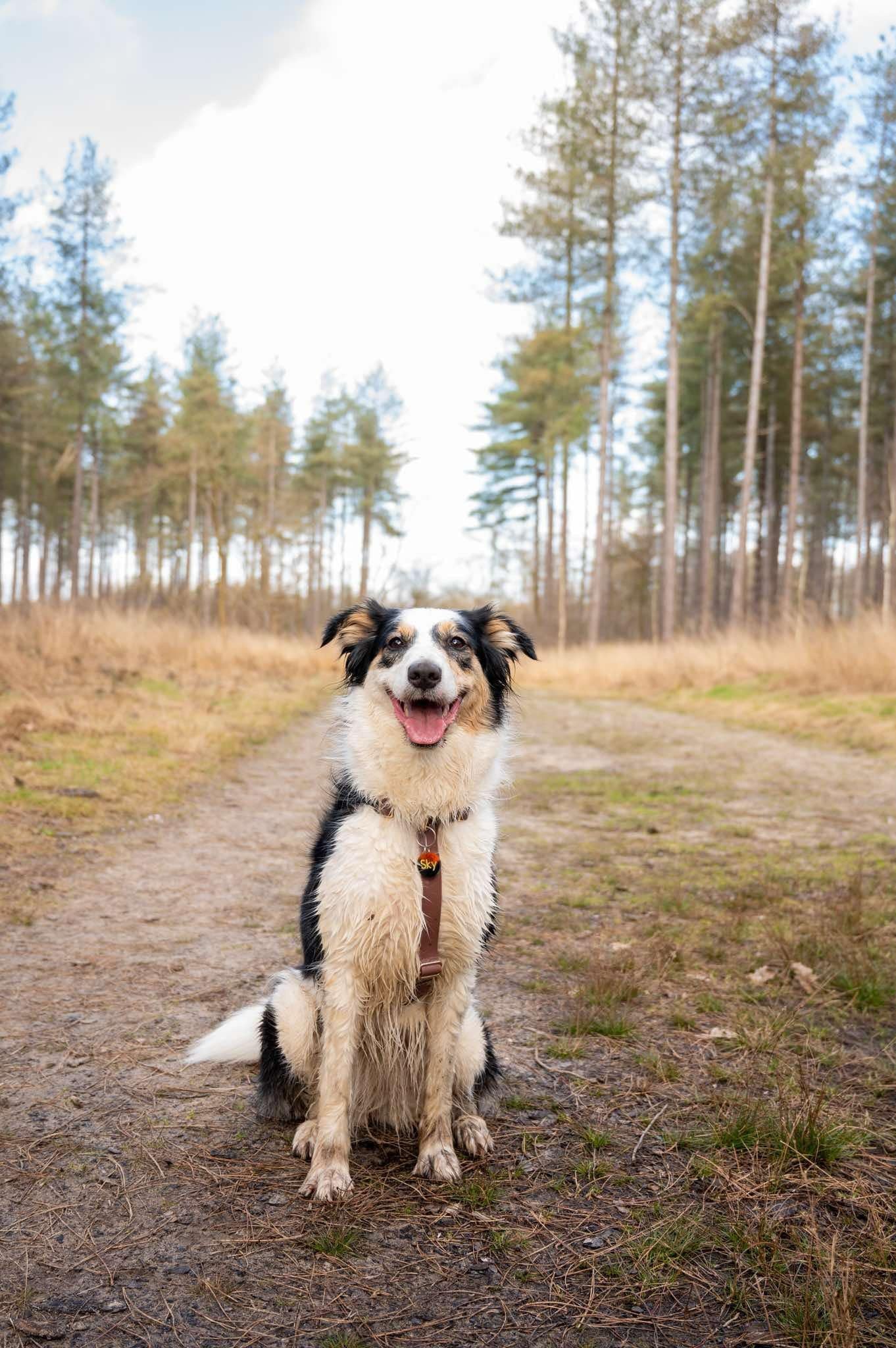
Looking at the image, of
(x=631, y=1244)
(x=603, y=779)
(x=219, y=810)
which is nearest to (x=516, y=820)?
(x=603, y=779)

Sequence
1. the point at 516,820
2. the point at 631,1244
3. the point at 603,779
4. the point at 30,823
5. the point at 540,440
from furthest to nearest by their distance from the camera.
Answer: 1. the point at 540,440
2. the point at 603,779
3. the point at 516,820
4. the point at 30,823
5. the point at 631,1244

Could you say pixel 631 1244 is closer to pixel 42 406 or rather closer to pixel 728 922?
pixel 728 922

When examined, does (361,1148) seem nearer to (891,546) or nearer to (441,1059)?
(441,1059)

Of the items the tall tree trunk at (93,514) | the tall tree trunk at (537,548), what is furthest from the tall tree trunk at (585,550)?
the tall tree trunk at (93,514)

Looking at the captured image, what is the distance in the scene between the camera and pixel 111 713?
1007 centimetres

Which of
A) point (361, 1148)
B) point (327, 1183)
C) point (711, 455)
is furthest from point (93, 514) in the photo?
point (327, 1183)

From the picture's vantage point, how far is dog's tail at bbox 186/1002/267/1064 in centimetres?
297

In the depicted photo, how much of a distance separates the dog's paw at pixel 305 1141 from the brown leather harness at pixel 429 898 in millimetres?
Answer: 531

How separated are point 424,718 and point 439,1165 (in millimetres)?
1318

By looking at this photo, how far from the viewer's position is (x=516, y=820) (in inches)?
288

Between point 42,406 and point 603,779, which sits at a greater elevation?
point 42,406

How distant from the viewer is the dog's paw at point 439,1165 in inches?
97.3

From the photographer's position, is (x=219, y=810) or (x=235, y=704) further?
(x=235, y=704)

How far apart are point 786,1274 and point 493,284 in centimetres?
2906
